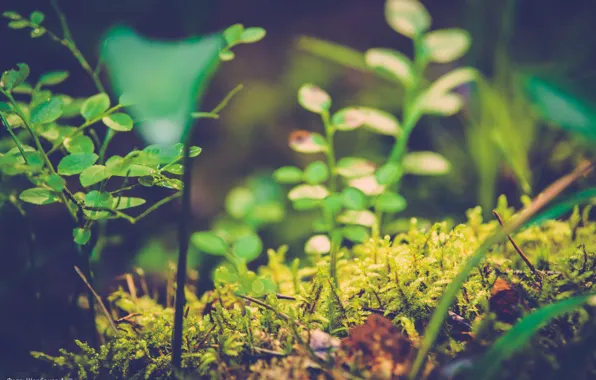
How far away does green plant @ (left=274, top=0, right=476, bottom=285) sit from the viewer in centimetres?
77

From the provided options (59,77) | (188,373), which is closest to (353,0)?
(59,77)

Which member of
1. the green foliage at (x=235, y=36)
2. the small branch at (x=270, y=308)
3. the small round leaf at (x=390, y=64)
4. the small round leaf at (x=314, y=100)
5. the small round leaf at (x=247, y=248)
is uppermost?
the green foliage at (x=235, y=36)

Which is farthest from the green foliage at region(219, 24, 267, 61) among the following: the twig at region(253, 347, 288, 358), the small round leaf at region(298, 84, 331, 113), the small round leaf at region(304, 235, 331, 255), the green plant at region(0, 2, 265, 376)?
the twig at region(253, 347, 288, 358)

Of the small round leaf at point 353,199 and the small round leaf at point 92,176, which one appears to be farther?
the small round leaf at point 353,199

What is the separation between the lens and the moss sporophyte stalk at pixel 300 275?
52 cm

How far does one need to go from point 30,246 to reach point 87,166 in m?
0.31

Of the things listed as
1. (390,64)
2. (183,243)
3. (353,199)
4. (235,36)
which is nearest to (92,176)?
(183,243)

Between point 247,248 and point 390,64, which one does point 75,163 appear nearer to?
point 247,248

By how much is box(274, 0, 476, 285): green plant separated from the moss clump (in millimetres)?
69

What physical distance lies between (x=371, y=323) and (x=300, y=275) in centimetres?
27

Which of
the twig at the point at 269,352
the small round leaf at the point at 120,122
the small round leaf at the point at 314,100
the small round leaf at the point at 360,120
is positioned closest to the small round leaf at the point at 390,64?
the small round leaf at the point at 360,120

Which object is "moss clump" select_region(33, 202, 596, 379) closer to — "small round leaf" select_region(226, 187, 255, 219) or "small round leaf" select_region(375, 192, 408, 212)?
"small round leaf" select_region(375, 192, 408, 212)

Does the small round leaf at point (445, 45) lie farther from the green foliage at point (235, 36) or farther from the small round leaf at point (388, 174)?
the green foliage at point (235, 36)

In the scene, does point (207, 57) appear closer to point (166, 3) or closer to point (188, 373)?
point (188, 373)
